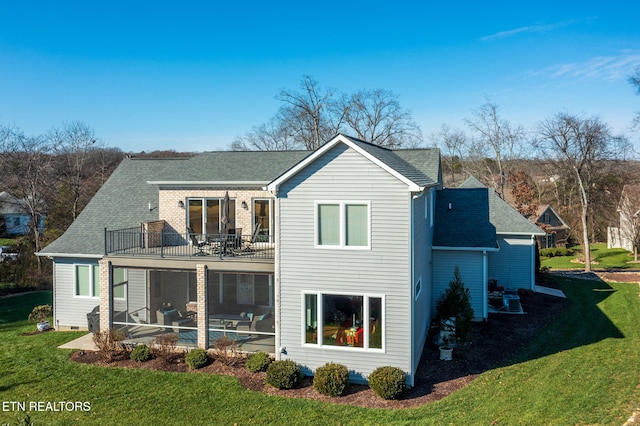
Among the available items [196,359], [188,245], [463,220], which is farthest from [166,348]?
[463,220]

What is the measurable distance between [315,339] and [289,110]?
153ft

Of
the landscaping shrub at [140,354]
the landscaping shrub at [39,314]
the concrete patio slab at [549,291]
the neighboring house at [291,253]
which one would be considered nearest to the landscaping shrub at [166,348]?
the landscaping shrub at [140,354]

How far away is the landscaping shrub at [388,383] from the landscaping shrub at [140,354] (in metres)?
7.95

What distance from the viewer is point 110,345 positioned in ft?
52.4

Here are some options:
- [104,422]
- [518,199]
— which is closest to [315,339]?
[104,422]

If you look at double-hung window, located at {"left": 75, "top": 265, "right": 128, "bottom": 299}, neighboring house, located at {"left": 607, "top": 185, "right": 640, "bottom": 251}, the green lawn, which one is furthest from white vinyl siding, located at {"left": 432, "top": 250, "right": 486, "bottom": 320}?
neighboring house, located at {"left": 607, "top": 185, "right": 640, "bottom": 251}

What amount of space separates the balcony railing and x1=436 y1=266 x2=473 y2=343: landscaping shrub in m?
6.82

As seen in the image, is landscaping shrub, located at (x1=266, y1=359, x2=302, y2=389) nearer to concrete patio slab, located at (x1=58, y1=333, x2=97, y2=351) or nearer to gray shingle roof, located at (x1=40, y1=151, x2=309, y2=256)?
concrete patio slab, located at (x1=58, y1=333, x2=97, y2=351)

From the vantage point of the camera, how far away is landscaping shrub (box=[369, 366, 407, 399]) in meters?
12.4

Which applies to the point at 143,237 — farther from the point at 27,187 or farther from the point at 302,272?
the point at 27,187

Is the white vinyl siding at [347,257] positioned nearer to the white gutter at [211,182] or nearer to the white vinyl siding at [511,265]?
the white gutter at [211,182]

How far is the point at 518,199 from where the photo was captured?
38.2 meters

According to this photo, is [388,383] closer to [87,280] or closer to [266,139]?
[87,280]

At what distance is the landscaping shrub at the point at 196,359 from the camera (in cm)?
1491
